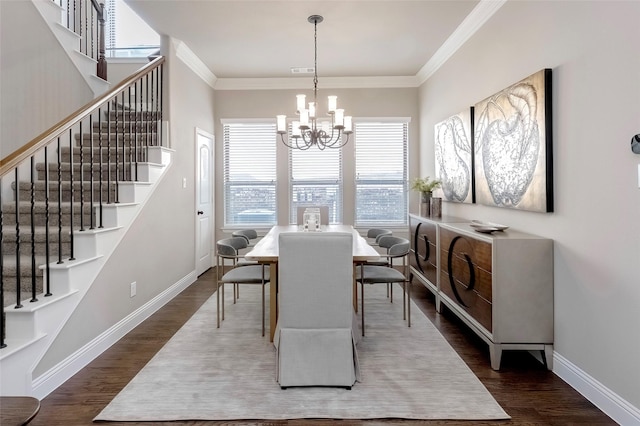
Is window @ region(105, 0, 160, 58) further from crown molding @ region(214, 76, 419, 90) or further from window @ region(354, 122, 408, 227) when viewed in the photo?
window @ region(354, 122, 408, 227)

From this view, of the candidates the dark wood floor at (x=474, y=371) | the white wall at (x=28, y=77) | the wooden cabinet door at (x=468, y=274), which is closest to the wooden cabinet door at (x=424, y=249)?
the wooden cabinet door at (x=468, y=274)

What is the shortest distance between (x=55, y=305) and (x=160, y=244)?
1593mm

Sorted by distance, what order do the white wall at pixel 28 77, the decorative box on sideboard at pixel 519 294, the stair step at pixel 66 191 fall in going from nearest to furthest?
the decorative box on sideboard at pixel 519 294
the white wall at pixel 28 77
the stair step at pixel 66 191

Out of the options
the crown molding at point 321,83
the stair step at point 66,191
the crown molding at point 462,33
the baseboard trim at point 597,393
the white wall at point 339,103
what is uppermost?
the crown molding at point 321,83

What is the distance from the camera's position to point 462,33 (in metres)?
3.82

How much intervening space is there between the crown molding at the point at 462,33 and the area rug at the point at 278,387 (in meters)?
2.92

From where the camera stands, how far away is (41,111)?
3354mm

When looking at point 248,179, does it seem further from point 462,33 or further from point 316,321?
point 316,321

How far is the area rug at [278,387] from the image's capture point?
6.53ft

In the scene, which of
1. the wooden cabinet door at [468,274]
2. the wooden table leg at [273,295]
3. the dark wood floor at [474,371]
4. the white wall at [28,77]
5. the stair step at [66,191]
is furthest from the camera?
the stair step at [66,191]

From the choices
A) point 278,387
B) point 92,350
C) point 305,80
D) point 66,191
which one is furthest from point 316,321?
point 305,80

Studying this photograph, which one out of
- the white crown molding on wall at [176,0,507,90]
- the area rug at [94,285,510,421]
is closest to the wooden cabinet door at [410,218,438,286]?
the area rug at [94,285,510,421]

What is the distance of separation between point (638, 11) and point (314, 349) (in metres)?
2.46

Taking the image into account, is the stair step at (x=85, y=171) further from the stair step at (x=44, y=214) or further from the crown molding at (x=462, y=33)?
the crown molding at (x=462, y=33)
